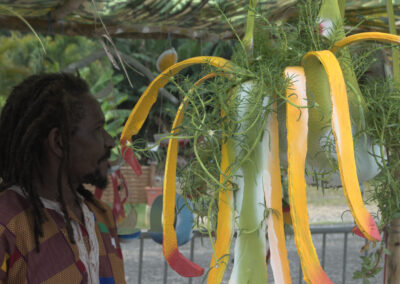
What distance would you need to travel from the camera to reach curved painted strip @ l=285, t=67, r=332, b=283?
466 mm

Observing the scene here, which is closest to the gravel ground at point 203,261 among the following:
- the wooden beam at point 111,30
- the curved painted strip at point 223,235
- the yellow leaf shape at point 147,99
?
the wooden beam at point 111,30

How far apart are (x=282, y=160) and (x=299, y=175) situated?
15 cm

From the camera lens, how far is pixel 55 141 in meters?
0.99

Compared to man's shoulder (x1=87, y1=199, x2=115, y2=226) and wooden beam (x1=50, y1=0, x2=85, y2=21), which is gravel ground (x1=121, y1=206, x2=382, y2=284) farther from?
man's shoulder (x1=87, y1=199, x2=115, y2=226)

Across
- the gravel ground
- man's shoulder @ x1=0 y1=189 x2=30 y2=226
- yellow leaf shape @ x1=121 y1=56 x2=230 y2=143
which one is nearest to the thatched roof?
man's shoulder @ x1=0 y1=189 x2=30 y2=226

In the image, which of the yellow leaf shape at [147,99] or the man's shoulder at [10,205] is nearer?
the yellow leaf shape at [147,99]

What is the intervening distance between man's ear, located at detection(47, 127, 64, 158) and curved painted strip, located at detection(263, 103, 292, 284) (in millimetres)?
564

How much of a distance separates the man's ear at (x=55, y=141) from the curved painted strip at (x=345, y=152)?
633 mm

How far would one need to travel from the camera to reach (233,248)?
0.59m

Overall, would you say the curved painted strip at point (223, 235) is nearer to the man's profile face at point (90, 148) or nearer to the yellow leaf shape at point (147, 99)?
the yellow leaf shape at point (147, 99)

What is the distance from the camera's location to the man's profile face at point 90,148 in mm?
1010

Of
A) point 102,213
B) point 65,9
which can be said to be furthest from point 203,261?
point 102,213

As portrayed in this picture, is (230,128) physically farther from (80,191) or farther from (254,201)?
(80,191)

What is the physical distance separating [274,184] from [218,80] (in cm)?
17
